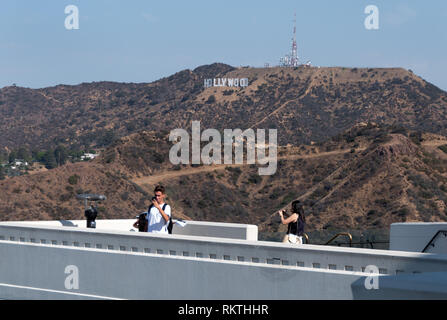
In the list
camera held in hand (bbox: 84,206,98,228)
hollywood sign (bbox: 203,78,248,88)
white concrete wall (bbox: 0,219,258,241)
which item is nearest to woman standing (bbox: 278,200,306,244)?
white concrete wall (bbox: 0,219,258,241)

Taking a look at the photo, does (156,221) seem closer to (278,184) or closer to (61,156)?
(278,184)

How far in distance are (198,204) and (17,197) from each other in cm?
1785

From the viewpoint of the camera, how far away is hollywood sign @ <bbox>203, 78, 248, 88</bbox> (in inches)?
5620

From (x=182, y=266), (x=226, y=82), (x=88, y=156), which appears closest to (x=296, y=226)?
(x=182, y=266)

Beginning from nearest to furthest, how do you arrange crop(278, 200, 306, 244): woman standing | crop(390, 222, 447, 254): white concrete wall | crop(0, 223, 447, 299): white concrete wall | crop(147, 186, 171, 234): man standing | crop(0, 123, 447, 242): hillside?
1. crop(0, 223, 447, 299): white concrete wall
2. crop(278, 200, 306, 244): woman standing
3. crop(147, 186, 171, 234): man standing
4. crop(390, 222, 447, 254): white concrete wall
5. crop(0, 123, 447, 242): hillside

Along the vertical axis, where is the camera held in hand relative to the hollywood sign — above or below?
below

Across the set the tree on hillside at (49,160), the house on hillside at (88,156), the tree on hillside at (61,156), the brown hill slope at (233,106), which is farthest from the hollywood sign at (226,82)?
the tree on hillside at (49,160)

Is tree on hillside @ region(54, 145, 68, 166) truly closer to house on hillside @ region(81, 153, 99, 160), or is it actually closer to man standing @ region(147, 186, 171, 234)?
house on hillside @ region(81, 153, 99, 160)

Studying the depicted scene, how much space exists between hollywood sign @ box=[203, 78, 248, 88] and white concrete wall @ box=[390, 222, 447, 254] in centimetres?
12766

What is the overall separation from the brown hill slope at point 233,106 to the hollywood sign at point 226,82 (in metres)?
1.90

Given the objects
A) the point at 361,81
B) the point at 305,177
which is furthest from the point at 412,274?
the point at 361,81

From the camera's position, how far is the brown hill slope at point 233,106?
11969 centimetres

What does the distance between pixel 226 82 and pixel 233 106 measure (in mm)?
18968

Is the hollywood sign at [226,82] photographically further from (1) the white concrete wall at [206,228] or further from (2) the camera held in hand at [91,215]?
(2) the camera held in hand at [91,215]
